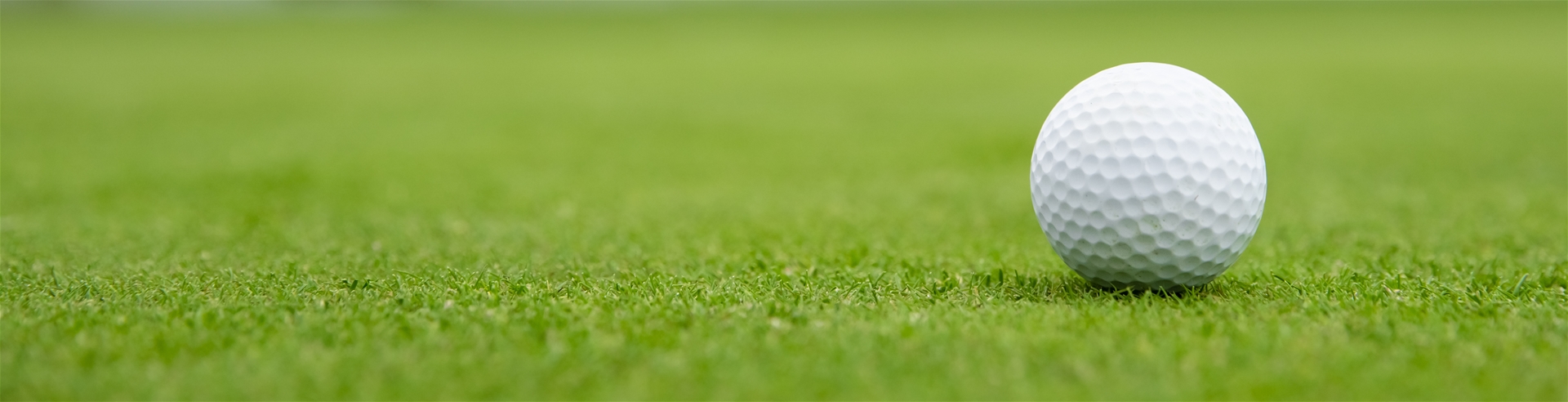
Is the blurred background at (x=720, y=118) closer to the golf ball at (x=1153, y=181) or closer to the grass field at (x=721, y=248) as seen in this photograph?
the grass field at (x=721, y=248)

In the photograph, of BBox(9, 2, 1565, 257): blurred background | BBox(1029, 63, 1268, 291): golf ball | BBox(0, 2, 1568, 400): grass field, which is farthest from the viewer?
BBox(9, 2, 1565, 257): blurred background

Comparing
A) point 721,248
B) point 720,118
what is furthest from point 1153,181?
point 720,118

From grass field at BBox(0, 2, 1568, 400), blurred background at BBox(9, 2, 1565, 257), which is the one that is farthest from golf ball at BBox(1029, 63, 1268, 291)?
blurred background at BBox(9, 2, 1565, 257)

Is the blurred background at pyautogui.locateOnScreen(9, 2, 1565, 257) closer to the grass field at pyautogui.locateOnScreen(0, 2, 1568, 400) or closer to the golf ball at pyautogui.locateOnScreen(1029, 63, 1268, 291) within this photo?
the grass field at pyautogui.locateOnScreen(0, 2, 1568, 400)

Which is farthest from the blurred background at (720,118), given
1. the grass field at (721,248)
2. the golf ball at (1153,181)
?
the golf ball at (1153,181)

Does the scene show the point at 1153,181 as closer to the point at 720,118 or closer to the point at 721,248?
Result: the point at 721,248

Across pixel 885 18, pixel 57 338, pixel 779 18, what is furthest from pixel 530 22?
pixel 57 338
